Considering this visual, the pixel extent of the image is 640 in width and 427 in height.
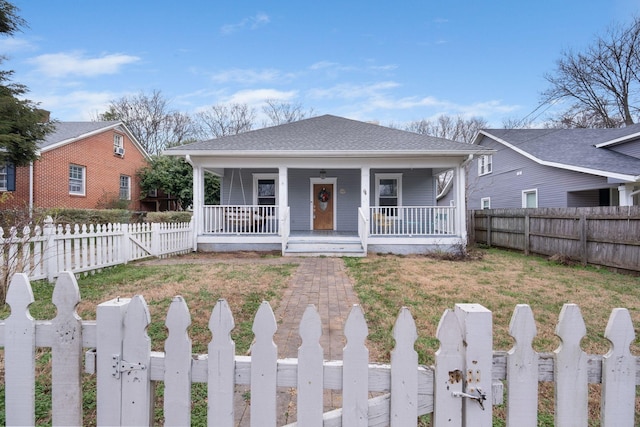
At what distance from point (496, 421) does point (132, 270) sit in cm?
716

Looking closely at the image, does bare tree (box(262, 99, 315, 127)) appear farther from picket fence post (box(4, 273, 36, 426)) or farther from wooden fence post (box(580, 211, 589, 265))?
picket fence post (box(4, 273, 36, 426))

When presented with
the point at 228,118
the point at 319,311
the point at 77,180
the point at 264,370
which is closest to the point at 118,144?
the point at 77,180

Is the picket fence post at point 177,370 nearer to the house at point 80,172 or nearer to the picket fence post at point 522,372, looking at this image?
the picket fence post at point 522,372

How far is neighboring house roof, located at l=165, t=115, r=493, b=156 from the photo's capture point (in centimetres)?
1043

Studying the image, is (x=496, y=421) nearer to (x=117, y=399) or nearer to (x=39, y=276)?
(x=117, y=399)

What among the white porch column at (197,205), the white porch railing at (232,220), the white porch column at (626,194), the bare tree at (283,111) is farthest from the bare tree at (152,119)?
the white porch column at (626,194)

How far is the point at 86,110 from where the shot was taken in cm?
2919

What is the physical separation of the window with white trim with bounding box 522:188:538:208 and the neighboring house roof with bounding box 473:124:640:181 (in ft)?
5.44

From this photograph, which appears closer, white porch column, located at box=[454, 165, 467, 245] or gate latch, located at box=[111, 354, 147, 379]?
gate latch, located at box=[111, 354, 147, 379]

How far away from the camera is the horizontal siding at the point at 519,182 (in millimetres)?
12586

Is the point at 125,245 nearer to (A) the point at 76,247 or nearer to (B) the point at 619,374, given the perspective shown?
(A) the point at 76,247

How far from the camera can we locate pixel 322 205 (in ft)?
44.2

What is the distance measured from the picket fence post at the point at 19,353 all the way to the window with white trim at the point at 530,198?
17.3 m

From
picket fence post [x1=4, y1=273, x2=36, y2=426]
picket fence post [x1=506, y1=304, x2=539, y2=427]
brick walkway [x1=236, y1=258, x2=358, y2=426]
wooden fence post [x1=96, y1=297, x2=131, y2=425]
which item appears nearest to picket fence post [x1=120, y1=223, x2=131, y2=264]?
brick walkway [x1=236, y1=258, x2=358, y2=426]
